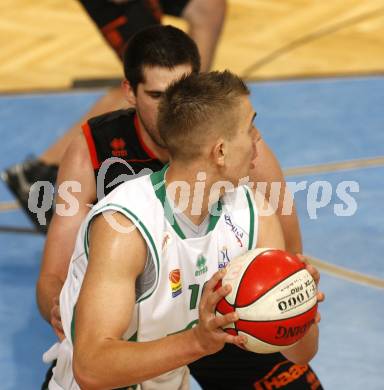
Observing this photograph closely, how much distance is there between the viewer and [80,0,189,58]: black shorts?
5.62 meters

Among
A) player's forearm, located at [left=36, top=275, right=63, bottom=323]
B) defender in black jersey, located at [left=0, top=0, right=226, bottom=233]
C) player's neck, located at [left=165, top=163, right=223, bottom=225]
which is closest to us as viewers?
player's neck, located at [left=165, top=163, right=223, bottom=225]

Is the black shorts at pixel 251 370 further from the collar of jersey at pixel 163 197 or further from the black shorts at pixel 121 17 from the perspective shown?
the black shorts at pixel 121 17

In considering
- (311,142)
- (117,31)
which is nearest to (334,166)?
(311,142)

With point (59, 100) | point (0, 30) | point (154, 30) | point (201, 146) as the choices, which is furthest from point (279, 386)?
point (0, 30)

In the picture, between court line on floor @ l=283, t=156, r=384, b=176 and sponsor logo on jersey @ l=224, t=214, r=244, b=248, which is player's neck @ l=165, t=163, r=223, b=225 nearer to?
sponsor logo on jersey @ l=224, t=214, r=244, b=248

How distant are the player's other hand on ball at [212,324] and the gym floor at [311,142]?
1.73 meters

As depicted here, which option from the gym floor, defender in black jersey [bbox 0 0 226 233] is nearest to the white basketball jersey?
the gym floor

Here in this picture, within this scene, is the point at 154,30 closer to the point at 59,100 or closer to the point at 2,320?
the point at 2,320

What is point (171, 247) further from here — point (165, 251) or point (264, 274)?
point (264, 274)

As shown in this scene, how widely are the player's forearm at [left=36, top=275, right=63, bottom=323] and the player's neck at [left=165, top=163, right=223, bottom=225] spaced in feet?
2.64

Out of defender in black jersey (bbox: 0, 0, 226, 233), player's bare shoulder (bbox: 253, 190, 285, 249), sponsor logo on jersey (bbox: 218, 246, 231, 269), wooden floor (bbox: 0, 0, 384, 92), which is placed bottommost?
wooden floor (bbox: 0, 0, 384, 92)

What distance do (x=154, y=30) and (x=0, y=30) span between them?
5.09m

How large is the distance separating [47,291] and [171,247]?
829mm

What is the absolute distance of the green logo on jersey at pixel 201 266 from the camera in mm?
3270
